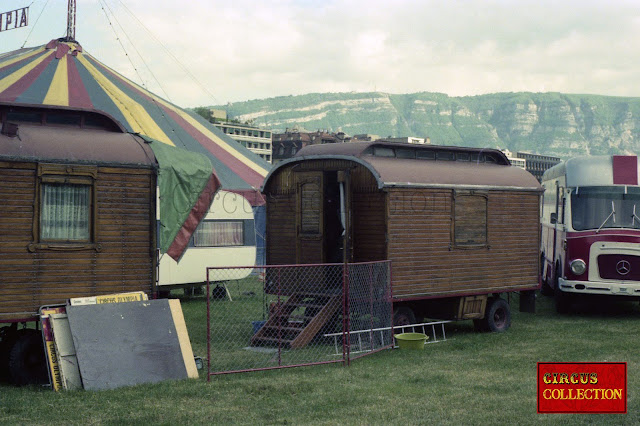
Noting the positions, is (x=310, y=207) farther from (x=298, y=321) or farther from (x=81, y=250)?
(x=81, y=250)

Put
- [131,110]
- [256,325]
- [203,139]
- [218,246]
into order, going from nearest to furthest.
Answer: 1. [256,325]
2. [218,246]
3. [131,110]
4. [203,139]

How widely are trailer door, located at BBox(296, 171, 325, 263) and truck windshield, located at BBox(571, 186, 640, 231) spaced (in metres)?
6.83

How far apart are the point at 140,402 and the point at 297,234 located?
6.55m

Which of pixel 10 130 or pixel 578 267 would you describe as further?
pixel 578 267

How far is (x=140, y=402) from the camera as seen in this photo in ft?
31.7

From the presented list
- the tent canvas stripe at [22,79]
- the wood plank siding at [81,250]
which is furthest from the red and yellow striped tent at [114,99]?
the wood plank siding at [81,250]

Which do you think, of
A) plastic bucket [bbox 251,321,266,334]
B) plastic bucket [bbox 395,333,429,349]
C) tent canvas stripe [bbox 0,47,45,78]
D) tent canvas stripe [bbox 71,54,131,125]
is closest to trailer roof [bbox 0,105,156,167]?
plastic bucket [bbox 251,321,266,334]

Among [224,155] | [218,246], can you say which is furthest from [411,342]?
[224,155]

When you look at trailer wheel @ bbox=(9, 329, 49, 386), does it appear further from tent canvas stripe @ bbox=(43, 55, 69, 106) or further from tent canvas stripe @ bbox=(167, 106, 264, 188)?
tent canvas stripe @ bbox=(167, 106, 264, 188)

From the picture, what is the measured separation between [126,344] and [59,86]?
1562cm

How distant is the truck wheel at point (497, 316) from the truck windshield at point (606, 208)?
3094 mm

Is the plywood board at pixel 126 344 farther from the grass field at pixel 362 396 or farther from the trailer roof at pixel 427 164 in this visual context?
the trailer roof at pixel 427 164

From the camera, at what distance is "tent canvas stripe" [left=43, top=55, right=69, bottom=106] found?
23250 mm

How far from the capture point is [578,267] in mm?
18125
